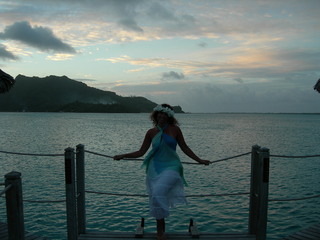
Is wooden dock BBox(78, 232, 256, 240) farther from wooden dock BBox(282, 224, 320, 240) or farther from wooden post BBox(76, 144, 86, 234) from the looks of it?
wooden dock BBox(282, 224, 320, 240)

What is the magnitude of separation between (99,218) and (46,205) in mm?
A: 2924

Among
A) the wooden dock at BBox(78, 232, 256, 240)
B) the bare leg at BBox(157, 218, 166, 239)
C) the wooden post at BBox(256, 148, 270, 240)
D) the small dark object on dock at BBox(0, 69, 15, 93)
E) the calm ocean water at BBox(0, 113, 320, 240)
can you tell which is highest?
the small dark object on dock at BBox(0, 69, 15, 93)

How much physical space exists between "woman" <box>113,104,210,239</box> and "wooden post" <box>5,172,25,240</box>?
5.70ft

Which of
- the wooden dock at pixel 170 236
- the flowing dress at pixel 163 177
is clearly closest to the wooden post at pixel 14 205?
the wooden dock at pixel 170 236

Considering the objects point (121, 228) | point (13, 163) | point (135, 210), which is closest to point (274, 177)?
point (135, 210)

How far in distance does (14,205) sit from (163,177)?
2.11 meters

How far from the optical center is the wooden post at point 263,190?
5012 mm

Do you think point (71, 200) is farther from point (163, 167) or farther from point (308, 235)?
point (308, 235)

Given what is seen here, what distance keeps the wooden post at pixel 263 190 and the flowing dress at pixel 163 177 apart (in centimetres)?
128

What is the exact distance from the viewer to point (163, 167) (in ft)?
16.1

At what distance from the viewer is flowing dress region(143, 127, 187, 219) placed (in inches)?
187

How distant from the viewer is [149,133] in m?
5.11

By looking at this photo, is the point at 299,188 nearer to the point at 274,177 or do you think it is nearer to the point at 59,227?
the point at 274,177

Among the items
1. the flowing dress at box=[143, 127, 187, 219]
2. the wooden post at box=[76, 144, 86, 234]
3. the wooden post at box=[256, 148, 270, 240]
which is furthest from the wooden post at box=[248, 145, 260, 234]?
the wooden post at box=[76, 144, 86, 234]
